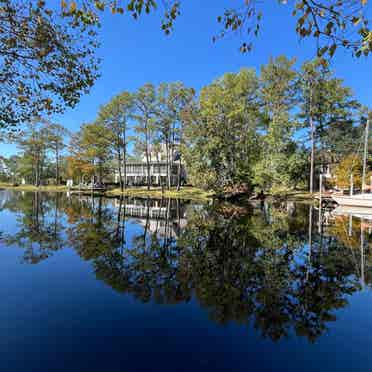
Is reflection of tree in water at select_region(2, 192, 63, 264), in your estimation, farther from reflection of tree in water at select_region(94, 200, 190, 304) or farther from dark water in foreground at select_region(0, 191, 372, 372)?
reflection of tree in water at select_region(94, 200, 190, 304)

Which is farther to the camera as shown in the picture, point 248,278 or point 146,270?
point 146,270

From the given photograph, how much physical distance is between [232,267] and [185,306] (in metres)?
2.06

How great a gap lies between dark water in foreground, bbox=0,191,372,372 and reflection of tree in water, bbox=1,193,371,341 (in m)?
0.03

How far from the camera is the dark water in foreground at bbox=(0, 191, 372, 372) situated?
2.80 metres

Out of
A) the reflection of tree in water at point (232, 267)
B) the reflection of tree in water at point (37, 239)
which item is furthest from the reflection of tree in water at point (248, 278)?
the reflection of tree in water at point (37, 239)

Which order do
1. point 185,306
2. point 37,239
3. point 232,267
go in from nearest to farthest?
point 185,306 < point 232,267 < point 37,239

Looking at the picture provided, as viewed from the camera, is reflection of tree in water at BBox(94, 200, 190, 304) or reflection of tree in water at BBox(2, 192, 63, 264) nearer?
reflection of tree in water at BBox(94, 200, 190, 304)

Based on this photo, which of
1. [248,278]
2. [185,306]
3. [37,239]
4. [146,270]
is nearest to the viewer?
[185,306]

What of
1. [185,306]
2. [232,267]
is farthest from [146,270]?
[232,267]

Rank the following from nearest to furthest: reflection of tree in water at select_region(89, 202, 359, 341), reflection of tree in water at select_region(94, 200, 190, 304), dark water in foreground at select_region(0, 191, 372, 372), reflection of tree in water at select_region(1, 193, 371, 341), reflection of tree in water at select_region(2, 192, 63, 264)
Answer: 1. dark water in foreground at select_region(0, 191, 372, 372)
2. reflection of tree in water at select_region(89, 202, 359, 341)
3. reflection of tree in water at select_region(1, 193, 371, 341)
4. reflection of tree in water at select_region(94, 200, 190, 304)
5. reflection of tree in water at select_region(2, 192, 63, 264)

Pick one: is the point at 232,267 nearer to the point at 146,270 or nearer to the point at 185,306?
the point at 185,306

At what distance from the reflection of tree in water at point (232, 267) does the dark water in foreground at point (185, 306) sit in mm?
31

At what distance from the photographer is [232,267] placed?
5699mm

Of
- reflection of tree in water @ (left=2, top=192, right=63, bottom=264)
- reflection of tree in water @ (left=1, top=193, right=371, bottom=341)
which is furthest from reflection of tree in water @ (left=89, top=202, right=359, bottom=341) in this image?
reflection of tree in water @ (left=2, top=192, right=63, bottom=264)
